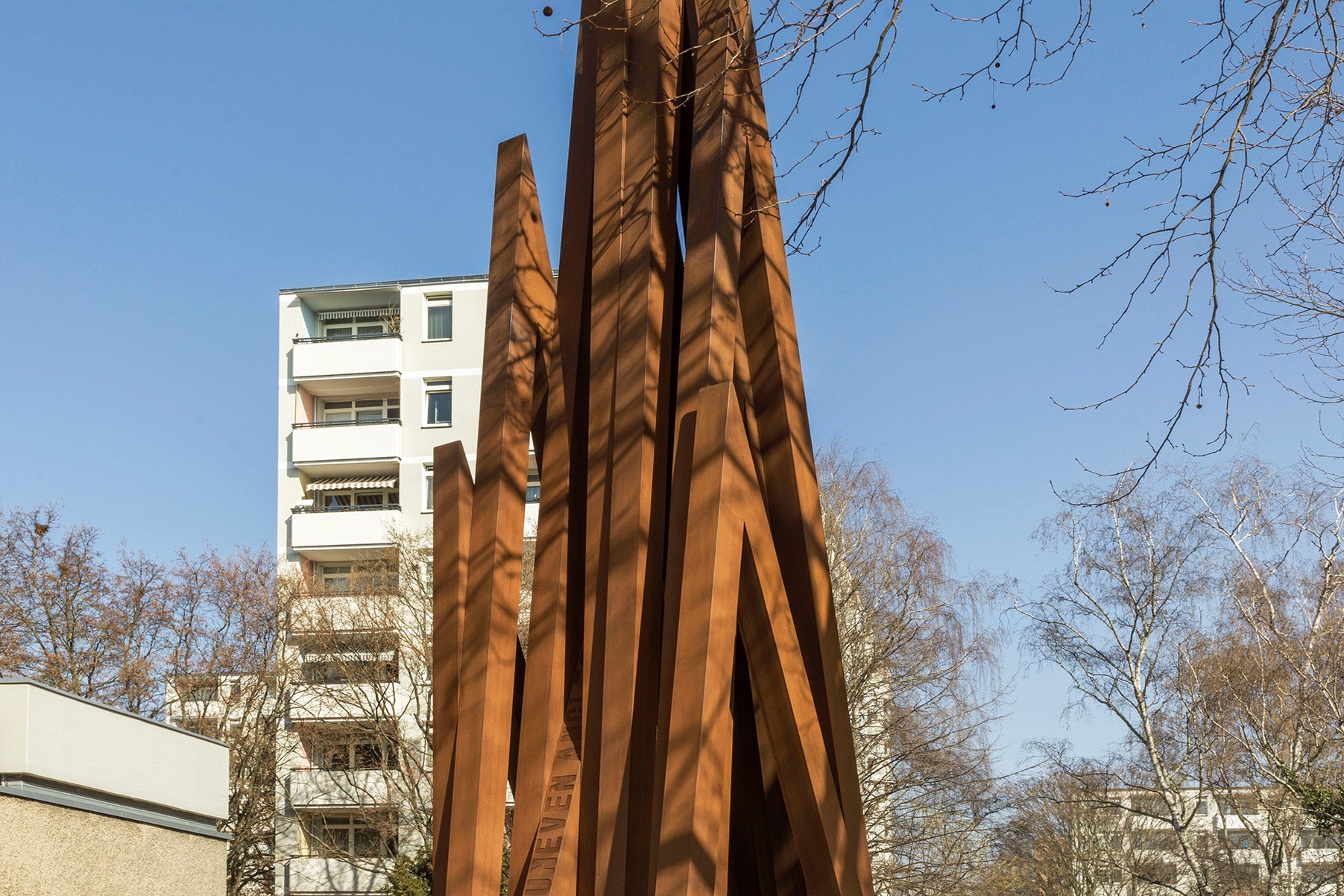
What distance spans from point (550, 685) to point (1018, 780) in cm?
1491

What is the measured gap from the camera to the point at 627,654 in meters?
3.64

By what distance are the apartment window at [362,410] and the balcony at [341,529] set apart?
8.20 ft

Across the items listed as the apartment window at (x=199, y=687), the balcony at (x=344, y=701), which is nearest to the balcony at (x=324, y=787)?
the balcony at (x=344, y=701)

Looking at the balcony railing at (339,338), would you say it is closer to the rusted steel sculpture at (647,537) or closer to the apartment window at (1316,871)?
the apartment window at (1316,871)

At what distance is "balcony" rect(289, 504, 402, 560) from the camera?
1080 inches

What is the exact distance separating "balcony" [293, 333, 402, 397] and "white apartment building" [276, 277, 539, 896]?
0.11ft

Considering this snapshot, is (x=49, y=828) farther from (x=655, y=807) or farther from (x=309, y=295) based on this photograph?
(x=309, y=295)

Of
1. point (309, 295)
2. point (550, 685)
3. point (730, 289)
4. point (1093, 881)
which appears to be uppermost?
point (309, 295)

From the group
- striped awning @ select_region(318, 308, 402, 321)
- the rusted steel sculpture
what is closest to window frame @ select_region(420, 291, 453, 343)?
striped awning @ select_region(318, 308, 402, 321)

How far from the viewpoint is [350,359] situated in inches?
1114

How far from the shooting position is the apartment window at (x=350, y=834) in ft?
69.9

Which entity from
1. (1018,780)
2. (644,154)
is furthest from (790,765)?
(1018,780)

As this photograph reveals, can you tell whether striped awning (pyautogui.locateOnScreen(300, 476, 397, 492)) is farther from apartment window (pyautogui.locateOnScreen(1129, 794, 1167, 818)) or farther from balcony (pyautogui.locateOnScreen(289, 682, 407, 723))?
apartment window (pyautogui.locateOnScreen(1129, 794, 1167, 818))

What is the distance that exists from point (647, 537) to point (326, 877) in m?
22.2
